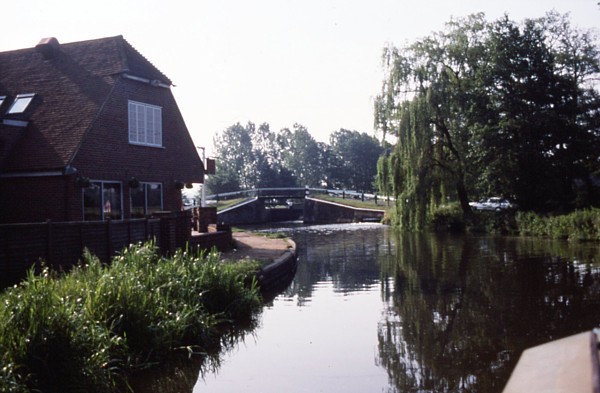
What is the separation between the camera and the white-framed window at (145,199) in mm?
18406

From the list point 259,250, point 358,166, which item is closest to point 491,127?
point 259,250

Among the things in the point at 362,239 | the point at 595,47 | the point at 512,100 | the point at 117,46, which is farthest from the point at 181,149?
the point at 595,47

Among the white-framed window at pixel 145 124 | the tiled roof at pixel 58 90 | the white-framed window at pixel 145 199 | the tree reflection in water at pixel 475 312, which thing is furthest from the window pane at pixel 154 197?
the tree reflection in water at pixel 475 312

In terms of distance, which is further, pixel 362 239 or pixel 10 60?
pixel 362 239

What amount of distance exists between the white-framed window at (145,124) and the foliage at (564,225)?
17179 millimetres

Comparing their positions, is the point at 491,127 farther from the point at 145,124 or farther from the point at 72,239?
the point at 72,239

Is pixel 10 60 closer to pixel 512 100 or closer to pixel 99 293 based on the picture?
pixel 99 293

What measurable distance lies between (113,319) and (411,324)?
492 centimetres

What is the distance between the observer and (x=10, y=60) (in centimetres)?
1988

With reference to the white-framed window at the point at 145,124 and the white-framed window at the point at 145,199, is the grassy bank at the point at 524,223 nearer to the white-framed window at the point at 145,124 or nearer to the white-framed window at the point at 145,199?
the white-framed window at the point at 145,199

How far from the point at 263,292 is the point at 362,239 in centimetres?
1704

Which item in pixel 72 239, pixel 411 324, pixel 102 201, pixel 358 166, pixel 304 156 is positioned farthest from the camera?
pixel 304 156

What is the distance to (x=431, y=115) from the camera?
97.6 ft

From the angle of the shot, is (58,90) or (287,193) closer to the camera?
(58,90)
